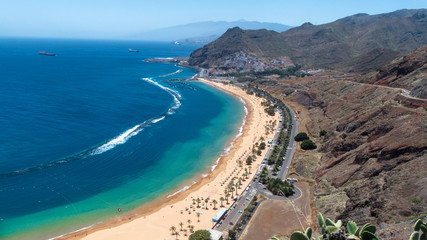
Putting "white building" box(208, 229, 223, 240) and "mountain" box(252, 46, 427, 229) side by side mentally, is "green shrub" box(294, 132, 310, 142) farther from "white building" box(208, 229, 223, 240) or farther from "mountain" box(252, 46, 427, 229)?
"white building" box(208, 229, 223, 240)

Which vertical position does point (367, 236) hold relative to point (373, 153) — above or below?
above

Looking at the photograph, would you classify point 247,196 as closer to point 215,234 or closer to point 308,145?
point 215,234

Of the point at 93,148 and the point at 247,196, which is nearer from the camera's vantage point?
the point at 247,196

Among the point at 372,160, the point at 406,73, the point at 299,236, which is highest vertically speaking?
the point at 406,73

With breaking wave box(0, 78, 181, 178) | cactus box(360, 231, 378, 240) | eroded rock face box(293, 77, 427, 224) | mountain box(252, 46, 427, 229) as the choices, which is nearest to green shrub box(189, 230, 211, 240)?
mountain box(252, 46, 427, 229)

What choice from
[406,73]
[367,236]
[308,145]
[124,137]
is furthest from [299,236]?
[406,73]

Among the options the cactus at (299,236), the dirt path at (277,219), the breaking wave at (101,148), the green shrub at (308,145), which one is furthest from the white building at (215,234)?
the breaking wave at (101,148)

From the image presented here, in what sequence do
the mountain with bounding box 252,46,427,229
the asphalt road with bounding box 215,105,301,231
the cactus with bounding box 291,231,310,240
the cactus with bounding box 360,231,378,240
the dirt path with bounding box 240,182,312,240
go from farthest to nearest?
the asphalt road with bounding box 215,105,301,231 < the dirt path with bounding box 240,182,312,240 < the mountain with bounding box 252,46,427,229 < the cactus with bounding box 291,231,310,240 < the cactus with bounding box 360,231,378,240

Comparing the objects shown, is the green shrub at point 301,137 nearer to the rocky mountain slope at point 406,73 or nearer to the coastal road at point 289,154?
the coastal road at point 289,154
